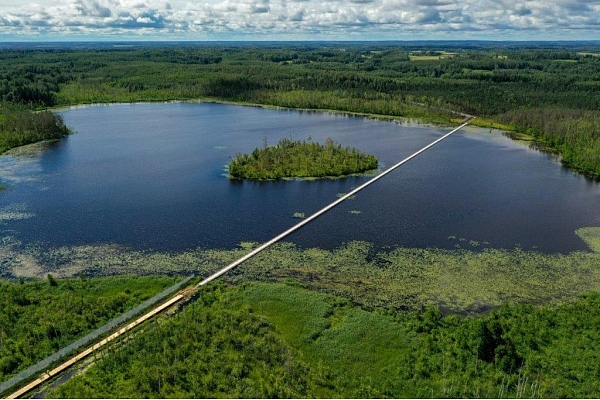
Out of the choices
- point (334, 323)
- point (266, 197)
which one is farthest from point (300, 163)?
point (334, 323)

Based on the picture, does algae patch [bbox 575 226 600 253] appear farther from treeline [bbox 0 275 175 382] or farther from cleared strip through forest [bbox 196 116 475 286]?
treeline [bbox 0 275 175 382]

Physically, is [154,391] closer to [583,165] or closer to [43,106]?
[583,165]

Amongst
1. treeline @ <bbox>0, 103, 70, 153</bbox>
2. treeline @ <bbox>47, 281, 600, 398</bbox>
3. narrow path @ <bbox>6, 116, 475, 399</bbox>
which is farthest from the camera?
treeline @ <bbox>0, 103, 70, 153</bbox>

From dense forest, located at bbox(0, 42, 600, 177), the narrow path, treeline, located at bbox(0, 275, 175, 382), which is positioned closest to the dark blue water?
the narrow path

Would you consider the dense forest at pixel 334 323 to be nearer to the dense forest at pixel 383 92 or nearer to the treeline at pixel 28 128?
Result: the dense forest at pixel 383 92

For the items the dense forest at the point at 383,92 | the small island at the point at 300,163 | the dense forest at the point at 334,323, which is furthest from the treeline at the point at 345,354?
the dense forest at the point at 383,92
